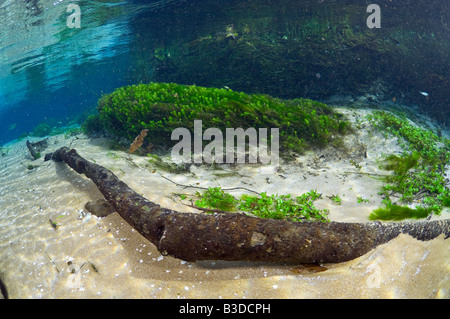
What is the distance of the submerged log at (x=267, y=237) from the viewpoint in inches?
104

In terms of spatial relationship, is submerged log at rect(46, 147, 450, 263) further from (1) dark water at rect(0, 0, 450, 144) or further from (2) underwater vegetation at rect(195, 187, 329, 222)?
(1) dark water at rect(0, 0, 450, 144)

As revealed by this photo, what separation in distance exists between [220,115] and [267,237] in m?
5.15

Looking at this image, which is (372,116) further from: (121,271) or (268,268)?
(121,271)

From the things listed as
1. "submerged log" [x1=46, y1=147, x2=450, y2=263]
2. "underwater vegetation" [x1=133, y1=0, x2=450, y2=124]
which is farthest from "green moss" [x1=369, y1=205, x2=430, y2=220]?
"underwater vegetation" [x1=133, y1=0, x2=450, y2=124]

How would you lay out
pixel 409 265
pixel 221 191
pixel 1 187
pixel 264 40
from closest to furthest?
pixel 409 265 → pixel 221 191 → pixel 1 187 → pixel 264 40

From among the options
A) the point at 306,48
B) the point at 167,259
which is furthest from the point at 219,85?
the point at 167,259

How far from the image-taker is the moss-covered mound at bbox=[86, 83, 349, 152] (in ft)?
22.4

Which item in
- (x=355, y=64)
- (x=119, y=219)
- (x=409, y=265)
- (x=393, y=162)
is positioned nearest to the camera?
(x=409, y=265)

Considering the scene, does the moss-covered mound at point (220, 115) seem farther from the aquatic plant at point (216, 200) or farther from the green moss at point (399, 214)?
Result: the green moss at point (399, 214)

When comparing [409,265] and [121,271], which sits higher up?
[121,271]

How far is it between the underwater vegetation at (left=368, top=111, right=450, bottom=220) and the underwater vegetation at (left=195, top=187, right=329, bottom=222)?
0.98m

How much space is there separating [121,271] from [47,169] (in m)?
6.00

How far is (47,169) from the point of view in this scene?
710cm

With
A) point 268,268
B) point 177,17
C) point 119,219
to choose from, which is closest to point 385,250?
point 268,268
